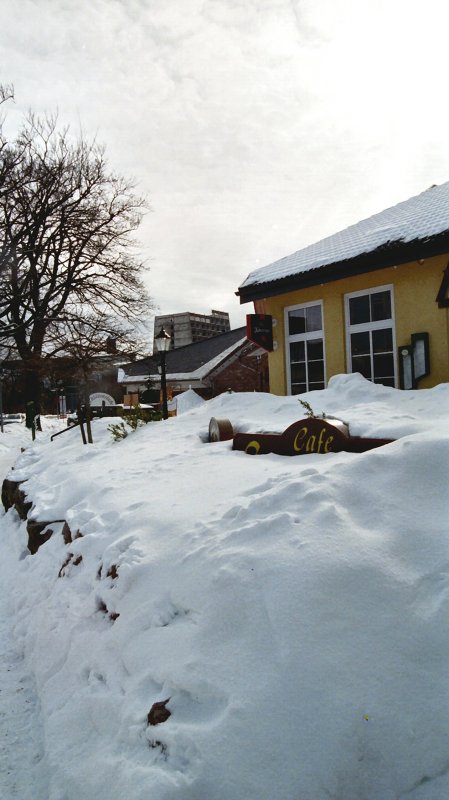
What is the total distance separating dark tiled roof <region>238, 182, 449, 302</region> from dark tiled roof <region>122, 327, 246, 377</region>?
1411 centimetres

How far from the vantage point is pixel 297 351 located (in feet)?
35.9

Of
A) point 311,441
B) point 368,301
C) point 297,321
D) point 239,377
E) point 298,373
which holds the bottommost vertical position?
point 311,441

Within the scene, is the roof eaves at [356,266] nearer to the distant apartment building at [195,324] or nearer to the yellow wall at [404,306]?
the yellow wall at [404,306]

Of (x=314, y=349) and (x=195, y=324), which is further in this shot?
(x=195, y=324)

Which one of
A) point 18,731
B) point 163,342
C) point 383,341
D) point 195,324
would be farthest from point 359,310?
point 195,324

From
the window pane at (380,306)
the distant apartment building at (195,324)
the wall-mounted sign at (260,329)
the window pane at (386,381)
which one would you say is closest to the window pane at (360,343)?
the window pane at (380,306)

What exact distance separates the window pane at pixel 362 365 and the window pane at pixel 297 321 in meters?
1.44

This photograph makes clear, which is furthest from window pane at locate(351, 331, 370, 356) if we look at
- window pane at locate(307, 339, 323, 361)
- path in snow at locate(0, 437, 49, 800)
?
path in snow at locate(0, 437, 49, 800)

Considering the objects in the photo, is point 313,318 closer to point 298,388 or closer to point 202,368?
point 298,388

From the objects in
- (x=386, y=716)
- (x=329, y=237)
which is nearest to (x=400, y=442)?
(x=386, y=716)

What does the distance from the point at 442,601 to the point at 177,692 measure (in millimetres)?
1263

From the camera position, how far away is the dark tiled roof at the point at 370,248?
→ 823 centimetres

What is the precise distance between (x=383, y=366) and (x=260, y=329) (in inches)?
112

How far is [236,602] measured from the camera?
2.44m
